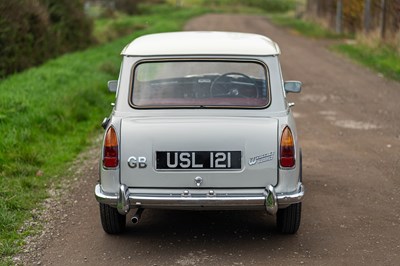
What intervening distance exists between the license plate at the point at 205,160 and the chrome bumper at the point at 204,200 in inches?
8.9

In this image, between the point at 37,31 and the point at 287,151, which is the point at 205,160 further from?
the point at 37,31

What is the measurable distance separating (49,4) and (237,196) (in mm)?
18897

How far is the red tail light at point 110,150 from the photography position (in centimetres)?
611

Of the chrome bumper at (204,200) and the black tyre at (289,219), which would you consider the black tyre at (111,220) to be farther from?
the black tyre at (289,219)

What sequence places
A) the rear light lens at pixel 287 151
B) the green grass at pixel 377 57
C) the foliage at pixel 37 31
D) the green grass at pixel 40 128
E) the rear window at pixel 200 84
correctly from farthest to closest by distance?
the green grass at pixel 377 57, the foliage at pixel 37 31, the green grass at pixel 40 128, the rear window at pixel 200 84, the rear light lens at pixel 287 151

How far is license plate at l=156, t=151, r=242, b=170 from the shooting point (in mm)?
6016

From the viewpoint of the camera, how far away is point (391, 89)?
54.3ft

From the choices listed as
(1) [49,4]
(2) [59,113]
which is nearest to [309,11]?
(1) [49,4]

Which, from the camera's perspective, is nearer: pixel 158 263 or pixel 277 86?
pixel 158 263

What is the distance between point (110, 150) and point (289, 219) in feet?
5.45

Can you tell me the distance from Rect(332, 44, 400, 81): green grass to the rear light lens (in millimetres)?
12777

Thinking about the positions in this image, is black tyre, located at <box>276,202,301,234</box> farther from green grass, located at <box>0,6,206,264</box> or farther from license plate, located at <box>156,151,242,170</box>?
green grass, located at <box>0,6,206,264</box>

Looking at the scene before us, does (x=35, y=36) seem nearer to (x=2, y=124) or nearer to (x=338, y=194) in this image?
(x=2, y=124)

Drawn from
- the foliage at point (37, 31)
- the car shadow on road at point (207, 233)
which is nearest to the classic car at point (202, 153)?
the car shadow on road at point (207, 233)
